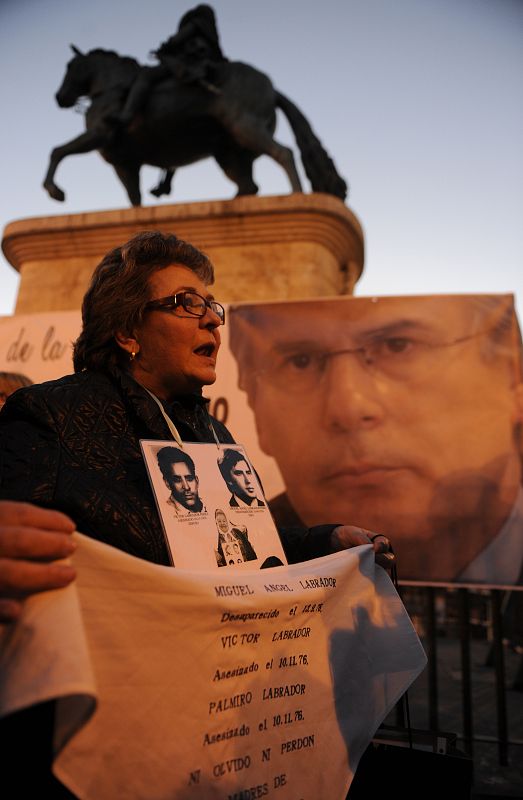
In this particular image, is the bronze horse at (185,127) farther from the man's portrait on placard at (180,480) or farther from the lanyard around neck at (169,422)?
the man's portrait on placard at (180,480)

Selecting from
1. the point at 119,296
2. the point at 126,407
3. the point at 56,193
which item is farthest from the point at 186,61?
the point at 126,407

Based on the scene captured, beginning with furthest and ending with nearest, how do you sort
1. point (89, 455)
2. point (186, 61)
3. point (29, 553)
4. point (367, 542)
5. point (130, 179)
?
point (130, 179) → point (186, 61) → point (367, 542) → point (89, 455) → point (29, 553)

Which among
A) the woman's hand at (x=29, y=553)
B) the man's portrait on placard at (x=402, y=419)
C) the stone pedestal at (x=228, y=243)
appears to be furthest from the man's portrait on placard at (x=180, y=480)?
the stone pedestal at (x=228, y=243)

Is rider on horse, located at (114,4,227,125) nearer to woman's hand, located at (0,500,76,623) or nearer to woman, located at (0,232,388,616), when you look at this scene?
woman, located at (0,232,388,616)

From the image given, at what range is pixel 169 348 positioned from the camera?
5.21 feet

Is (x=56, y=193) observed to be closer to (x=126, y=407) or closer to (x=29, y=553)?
(x=126, y=407)

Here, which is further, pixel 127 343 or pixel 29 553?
pixel 127 343

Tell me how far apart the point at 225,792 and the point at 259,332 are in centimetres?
283

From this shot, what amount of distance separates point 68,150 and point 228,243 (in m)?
1.94

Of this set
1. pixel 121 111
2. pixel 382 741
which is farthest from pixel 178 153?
pixel 382 741

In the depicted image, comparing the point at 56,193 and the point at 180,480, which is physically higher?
the point at 56,193

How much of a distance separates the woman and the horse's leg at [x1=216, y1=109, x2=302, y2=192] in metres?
3.68

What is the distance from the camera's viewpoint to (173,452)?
134 cm

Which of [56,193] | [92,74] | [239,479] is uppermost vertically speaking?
[92,74]
